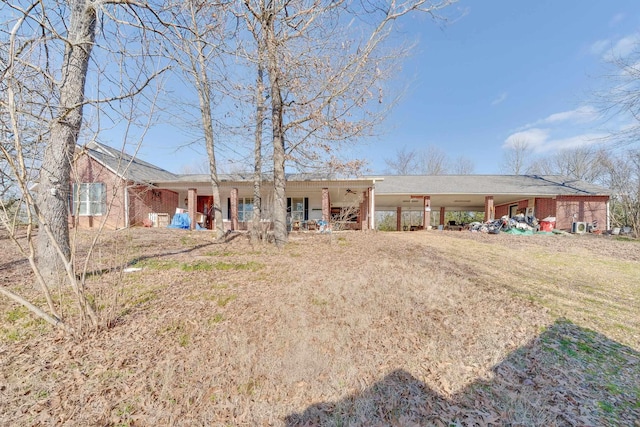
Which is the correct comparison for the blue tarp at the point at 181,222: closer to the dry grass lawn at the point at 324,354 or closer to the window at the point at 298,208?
the window at the point at 298,208

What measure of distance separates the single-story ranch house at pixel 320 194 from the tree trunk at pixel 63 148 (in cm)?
932

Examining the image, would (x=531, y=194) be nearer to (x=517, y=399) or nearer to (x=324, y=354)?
(x=517, y=399)

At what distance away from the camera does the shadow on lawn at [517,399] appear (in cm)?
227

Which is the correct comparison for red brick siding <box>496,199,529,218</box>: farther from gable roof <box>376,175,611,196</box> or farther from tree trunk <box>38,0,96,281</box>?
tree trunk <box>38,0,96,281</box>

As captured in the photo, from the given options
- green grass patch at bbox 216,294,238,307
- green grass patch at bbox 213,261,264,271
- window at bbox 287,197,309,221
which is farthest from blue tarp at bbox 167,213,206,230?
green grass patch at bbox 216,294,238,307

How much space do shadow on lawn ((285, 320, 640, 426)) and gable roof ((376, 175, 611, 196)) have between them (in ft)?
49.8

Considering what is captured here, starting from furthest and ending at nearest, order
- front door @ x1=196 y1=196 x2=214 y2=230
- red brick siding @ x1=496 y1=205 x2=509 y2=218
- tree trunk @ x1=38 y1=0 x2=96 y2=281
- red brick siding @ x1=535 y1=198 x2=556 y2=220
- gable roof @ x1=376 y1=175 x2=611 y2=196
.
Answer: red brick siding @ x1=496 y1=205 x2=509 y2=218, front door @ x1=196 y1=196 x2=214 y2=230, red brick siding @ x1=535 y1=198 x2=556 y2=220, gable roof @ x1=376 y1=175 x2=611 y2=196, tree trunk @ x1=38 y1=0 x2=96 y2=281

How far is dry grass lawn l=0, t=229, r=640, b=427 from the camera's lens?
2293 millimetres

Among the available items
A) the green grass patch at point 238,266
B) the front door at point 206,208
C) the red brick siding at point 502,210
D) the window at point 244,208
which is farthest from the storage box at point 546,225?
the front door at point 206,208

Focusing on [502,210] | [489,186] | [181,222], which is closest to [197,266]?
[181,222]

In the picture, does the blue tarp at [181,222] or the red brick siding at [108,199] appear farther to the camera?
the blue tarp at [181,222]

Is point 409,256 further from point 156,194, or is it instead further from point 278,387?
point 156,194

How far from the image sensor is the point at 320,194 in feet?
54.9

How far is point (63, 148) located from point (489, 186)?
20.5m
